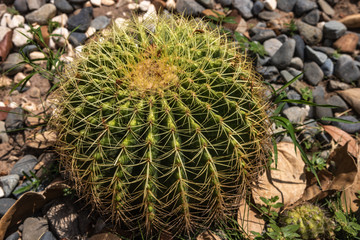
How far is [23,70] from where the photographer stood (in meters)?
4.27

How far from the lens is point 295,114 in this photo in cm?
386

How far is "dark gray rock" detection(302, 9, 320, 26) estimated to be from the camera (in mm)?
4848

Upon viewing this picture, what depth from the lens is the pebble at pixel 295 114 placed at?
3.85 metres

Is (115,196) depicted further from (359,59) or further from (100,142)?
(359,59)

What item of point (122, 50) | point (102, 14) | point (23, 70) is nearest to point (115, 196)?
point (122, 50)

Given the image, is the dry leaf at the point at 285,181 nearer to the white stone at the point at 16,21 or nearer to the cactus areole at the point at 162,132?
the cactus areole at the point at 162,132

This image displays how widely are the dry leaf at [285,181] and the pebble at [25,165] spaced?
220cm

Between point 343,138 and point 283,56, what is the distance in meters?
1.26

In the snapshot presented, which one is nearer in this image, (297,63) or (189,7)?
(297,63)

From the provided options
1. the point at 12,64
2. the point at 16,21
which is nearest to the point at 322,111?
the point at 12,64

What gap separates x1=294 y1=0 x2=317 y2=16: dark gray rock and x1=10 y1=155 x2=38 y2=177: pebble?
4.09 meters

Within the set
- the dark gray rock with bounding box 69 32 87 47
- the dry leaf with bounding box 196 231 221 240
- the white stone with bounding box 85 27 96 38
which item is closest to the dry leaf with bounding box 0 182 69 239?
the dry leaf with bounding box 196 231 221 240

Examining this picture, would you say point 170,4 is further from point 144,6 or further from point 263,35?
point 263,35

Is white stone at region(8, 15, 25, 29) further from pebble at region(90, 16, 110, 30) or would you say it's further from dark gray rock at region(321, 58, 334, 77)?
dark gray rock at region(321, 58, 334, 77)
